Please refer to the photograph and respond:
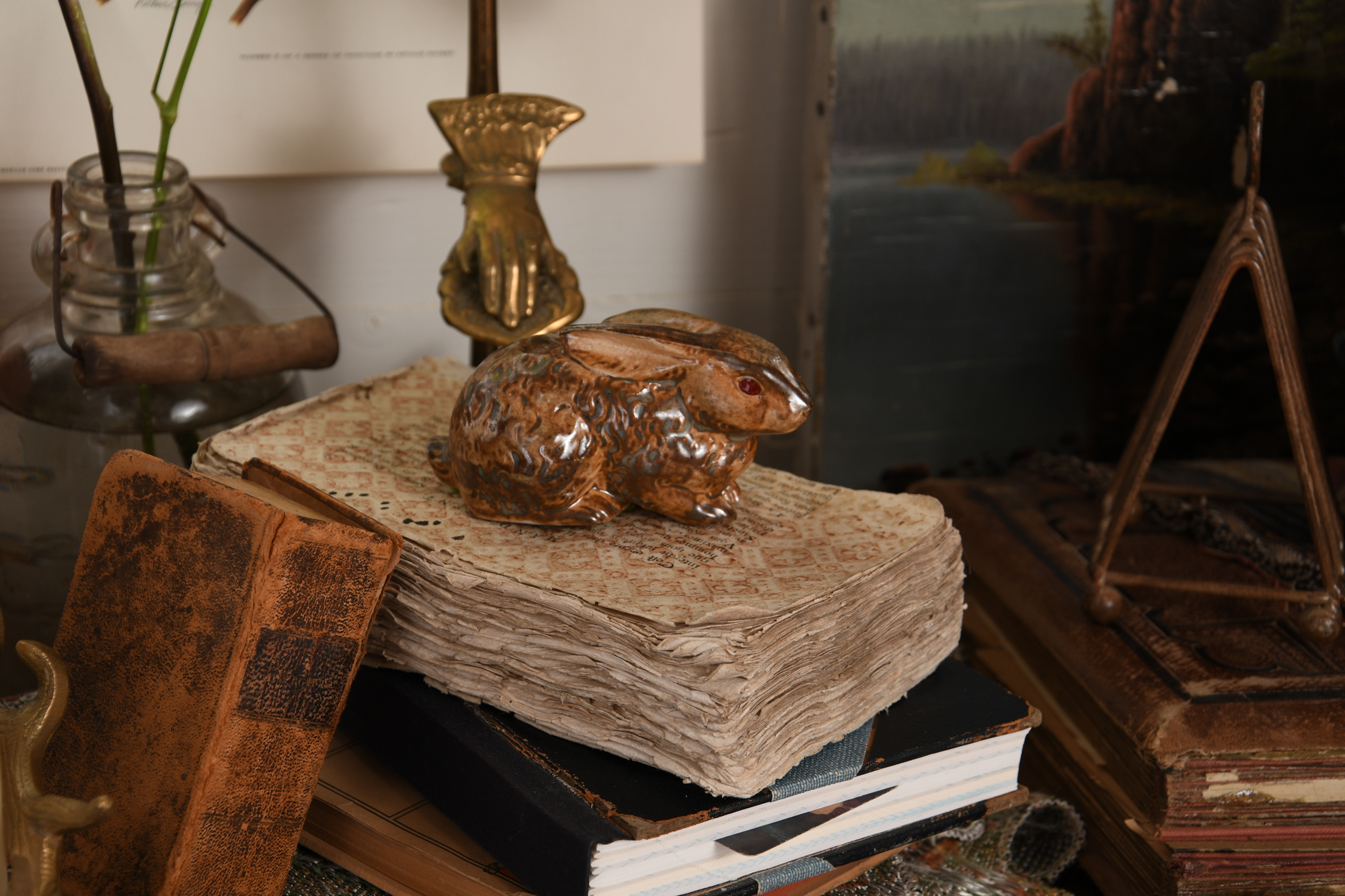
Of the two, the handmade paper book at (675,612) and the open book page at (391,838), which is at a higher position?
the handmade paper book at (675,612)

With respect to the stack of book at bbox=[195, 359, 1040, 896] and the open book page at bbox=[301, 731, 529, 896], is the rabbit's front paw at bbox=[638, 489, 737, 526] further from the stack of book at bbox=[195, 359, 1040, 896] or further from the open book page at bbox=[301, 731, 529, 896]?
the open book page at bbox=[301, 731, 529, 896]

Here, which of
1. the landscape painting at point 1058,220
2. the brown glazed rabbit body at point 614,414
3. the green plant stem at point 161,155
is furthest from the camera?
the landscape painting at point 1058,220

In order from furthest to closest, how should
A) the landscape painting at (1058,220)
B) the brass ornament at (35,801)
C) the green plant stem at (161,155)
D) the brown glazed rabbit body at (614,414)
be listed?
the landscape painting at (1058,220)
the green plant stem at (161,155)
the brown glazed rabbit body at (614,414)
the brass ornament at (35,801)

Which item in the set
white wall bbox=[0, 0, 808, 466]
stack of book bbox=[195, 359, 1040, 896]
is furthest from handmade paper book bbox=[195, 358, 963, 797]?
white wall bbox=[0, 0, 808, 466]

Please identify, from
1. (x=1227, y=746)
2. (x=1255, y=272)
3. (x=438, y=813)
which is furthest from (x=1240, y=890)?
(x=438, y=813)

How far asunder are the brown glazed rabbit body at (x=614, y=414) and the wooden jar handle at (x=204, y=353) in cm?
22

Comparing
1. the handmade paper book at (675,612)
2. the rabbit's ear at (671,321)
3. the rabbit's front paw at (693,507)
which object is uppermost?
the rabbit's ear at (671,321)

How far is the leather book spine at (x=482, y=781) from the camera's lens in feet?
1.86

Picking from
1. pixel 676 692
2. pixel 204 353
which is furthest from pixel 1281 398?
pixel 204 353

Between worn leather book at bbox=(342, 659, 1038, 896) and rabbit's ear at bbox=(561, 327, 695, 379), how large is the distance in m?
0.21

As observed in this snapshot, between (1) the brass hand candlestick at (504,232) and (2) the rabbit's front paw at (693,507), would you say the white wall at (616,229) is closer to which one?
(1) the brass hand candlestick at (504,232)

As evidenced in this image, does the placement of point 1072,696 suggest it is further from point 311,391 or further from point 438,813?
point 311,391

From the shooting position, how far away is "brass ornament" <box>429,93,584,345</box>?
812 millimetres

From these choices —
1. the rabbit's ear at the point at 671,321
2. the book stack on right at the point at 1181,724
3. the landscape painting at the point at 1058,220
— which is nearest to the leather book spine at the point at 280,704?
the rabbit's ear at the point at 671,321
